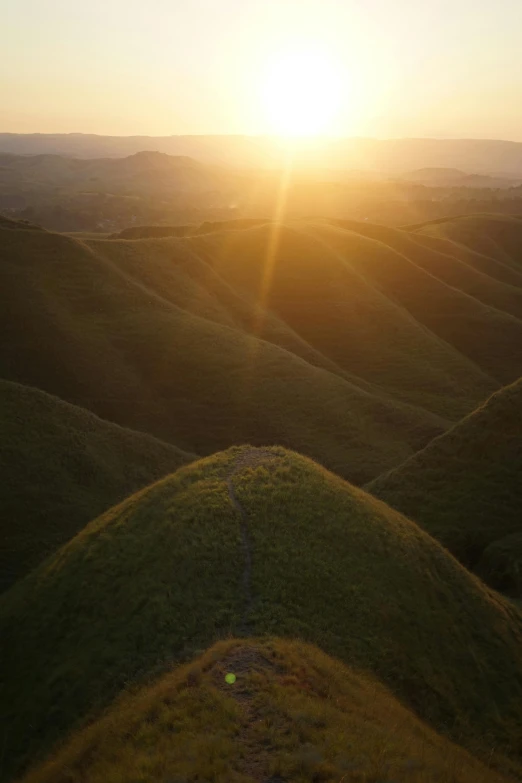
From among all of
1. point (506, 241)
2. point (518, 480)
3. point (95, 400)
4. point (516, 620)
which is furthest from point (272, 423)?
point (506, 241)

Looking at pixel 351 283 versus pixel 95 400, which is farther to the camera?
pixel 351 283

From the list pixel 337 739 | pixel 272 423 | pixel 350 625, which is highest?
pixel 337 739

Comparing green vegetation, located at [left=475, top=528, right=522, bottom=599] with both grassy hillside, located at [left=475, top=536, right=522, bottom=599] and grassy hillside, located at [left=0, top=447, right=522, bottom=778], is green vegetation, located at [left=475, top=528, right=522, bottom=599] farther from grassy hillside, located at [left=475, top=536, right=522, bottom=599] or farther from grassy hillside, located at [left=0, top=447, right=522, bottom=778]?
grassy hillside, located at [left=0, top=447, right=522, bottom=778]

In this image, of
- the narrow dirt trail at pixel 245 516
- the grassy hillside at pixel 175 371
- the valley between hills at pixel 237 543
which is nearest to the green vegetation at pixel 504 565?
the valley between hills at pixel 237 543

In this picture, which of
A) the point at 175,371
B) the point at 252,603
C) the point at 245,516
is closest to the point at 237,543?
the point at 245,516

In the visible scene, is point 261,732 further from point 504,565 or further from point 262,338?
point 262,338

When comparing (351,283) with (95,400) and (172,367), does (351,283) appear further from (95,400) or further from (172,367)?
(95,400)
